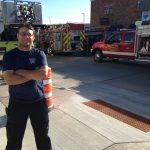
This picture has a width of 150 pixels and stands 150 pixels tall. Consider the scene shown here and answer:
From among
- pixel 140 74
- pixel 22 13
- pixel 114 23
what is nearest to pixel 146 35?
pixel 140 74

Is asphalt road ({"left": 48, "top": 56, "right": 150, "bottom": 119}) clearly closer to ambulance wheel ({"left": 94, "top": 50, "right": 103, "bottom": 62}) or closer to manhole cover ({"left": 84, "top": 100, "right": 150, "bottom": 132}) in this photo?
manhole cover ({"left": 84, "top": 100, "right": 150, "bottom": 132})

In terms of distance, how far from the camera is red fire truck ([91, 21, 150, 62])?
14.3 meters

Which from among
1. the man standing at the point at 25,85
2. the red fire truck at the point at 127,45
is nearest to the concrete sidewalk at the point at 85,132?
the man standing at the point at 25,85

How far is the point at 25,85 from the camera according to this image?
12.2ft

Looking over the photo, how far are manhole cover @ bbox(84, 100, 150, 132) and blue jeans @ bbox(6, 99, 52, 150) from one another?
8.48ft

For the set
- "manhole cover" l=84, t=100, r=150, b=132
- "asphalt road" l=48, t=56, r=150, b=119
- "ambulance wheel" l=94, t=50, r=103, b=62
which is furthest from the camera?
"ambulance wheel" l=94, t=50, r=103, b=62

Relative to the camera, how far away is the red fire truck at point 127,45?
46.8 ft

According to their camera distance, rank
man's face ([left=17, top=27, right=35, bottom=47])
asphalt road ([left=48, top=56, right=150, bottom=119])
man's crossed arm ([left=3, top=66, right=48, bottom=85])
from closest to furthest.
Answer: man's crossed arm ([left=3, top=66, right=48, bottom=85]), man's face ([left=17, top=27, right=35, bottom=47]), asphalt road ([left=48, top=56, right=150, bottom=119])

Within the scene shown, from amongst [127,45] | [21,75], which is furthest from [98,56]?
[21,75]

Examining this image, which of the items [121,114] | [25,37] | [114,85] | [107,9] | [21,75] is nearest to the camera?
[21,75]

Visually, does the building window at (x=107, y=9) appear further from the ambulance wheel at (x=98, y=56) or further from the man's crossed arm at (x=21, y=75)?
the man's crossed arm at (x=21, y=75)

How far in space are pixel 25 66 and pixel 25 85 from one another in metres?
0.25

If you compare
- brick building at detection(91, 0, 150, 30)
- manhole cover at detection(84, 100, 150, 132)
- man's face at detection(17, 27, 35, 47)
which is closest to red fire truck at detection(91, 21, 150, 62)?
manhole cover at detection(84, 100, 150, 132)

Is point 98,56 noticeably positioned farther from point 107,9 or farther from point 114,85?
point 107,9
